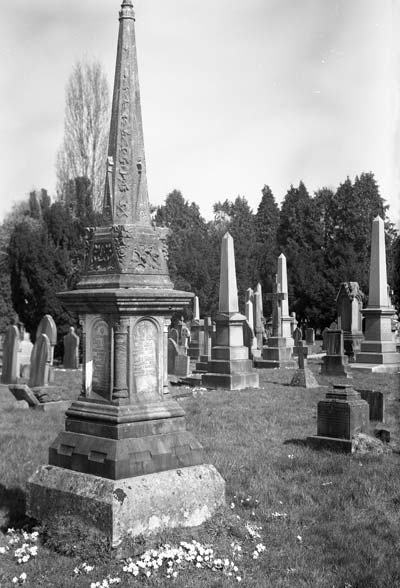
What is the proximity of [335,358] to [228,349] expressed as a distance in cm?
340

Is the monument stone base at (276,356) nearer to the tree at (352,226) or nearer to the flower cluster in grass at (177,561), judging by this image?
the flower cluster in grass at (177,561)

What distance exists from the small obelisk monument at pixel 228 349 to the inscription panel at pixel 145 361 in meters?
9.62

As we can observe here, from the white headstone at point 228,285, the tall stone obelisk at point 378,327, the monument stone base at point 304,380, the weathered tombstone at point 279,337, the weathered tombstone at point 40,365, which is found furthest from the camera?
the weathered tombstone at point 279,337

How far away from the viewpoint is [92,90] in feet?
115

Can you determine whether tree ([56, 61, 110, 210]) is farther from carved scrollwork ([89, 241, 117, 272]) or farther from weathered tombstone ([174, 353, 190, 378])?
carved scrollwork ([89, 241, 117, 272])

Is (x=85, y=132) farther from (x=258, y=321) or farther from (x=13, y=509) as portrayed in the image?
(x=13, y=509)

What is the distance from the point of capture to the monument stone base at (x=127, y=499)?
494 cm

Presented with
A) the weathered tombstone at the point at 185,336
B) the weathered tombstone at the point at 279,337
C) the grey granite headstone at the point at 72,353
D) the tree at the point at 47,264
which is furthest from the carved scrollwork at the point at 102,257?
the weathered tombstone at the point at 185,336

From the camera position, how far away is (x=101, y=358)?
5719 mm

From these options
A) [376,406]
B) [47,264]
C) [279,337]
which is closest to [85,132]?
[47,264]

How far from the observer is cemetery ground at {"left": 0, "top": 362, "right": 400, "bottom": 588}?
457cm

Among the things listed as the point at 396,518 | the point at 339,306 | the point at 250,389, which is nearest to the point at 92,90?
the point at 339,306

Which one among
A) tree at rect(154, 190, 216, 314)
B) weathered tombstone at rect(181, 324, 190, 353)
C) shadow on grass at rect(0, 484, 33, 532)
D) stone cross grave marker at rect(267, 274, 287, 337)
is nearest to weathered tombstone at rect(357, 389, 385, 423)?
shadow on grass at rect(0, 484, 33, 532)

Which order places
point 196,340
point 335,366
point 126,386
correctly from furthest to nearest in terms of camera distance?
point 196,340 → point 335,366 → point 126,386
